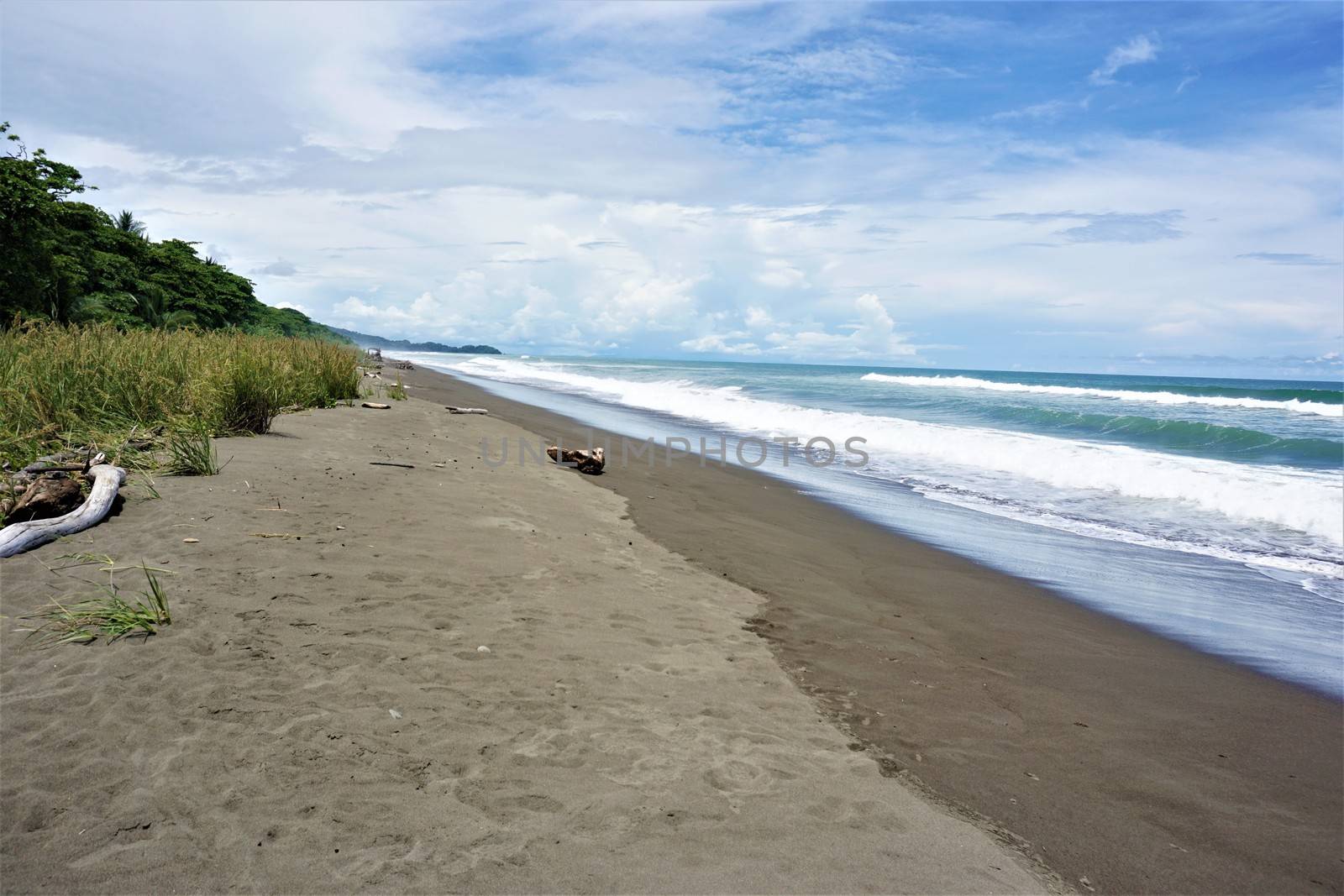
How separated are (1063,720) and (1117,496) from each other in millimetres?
9897

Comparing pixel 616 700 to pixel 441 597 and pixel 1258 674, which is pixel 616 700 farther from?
pixel 1258 674

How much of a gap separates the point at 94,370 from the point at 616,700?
860 centimetres

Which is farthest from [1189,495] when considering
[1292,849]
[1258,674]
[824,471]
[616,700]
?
[616,700]

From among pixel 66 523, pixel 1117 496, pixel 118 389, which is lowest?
pixel 1117 496

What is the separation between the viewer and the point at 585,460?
11492 millimetres

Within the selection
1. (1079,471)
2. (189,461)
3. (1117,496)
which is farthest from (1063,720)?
(1079,471)

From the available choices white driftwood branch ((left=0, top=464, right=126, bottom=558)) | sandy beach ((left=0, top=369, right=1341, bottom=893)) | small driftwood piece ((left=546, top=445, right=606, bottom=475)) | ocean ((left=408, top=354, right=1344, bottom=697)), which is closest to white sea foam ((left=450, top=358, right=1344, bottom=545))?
ocean ((left=408, top=354, right=1344, bottom=697))

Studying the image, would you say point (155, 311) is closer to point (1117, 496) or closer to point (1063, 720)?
point (1117, 496)

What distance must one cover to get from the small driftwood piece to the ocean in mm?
3540

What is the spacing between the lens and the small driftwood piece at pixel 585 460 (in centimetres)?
1145

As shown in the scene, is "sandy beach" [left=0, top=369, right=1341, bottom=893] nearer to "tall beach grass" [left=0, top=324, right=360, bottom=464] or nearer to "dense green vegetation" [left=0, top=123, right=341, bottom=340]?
"tall beach grass" [left=0, top=324, right=360, bottom=464]

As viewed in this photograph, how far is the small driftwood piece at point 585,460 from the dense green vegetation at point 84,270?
757 cm

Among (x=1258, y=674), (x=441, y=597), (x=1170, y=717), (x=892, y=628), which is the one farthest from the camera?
(x=892, y=628)

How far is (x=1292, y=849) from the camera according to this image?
345cm
